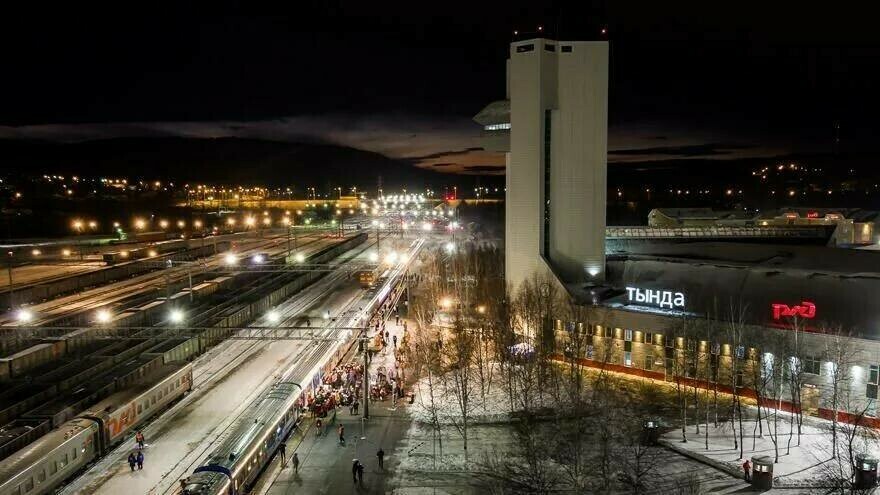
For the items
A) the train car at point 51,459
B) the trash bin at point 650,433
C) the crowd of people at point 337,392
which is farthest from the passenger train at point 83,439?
the trash bin at point 650,433

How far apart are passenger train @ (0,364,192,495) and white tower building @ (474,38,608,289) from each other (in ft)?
76.6

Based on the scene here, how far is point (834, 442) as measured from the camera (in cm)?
2091

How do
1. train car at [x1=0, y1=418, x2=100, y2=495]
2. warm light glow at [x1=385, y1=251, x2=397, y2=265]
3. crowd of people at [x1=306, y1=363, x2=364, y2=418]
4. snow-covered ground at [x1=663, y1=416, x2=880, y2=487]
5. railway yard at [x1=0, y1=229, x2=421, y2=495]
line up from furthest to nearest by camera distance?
1. warm light glow at [x1=385, y1=251, x2=397, y2=265]
2. crowd of people at [x1=306, y1=363, x2=364, y2=418]
3. snow-covered ground at [x1=663, y1=416, x2=880, y2=487]
4. railway yard at [x1=0, y1=229, x2=421, y2=495]
5. train car at [x1=0, y1=418, x2=100, y2=495]

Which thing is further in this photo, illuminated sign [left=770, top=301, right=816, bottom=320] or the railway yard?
illuminated sign [left=770, top=301, right=816, bottom=320]

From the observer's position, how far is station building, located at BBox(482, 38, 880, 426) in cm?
2630

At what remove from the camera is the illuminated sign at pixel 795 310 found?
90.7 ft

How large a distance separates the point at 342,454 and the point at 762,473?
1481 cm

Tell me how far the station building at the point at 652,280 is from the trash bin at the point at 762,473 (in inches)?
164

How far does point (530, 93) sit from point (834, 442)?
26278mm

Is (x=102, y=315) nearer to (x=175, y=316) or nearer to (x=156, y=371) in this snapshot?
(x=175, y=316)

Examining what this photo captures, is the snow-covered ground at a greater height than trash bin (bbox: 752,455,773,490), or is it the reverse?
trash bin (bbox: 752,455,773,490)

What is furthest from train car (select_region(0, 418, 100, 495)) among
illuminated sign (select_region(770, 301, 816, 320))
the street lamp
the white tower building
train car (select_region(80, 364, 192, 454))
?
illuminated sign (select_region(770, 301, 816, 320))

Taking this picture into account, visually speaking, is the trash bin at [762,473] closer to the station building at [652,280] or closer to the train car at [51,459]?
the station building at [652,280]

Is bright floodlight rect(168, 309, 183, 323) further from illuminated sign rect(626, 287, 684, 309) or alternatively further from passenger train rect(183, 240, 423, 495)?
illuminated sign rect(626, 287, 684, 309)
